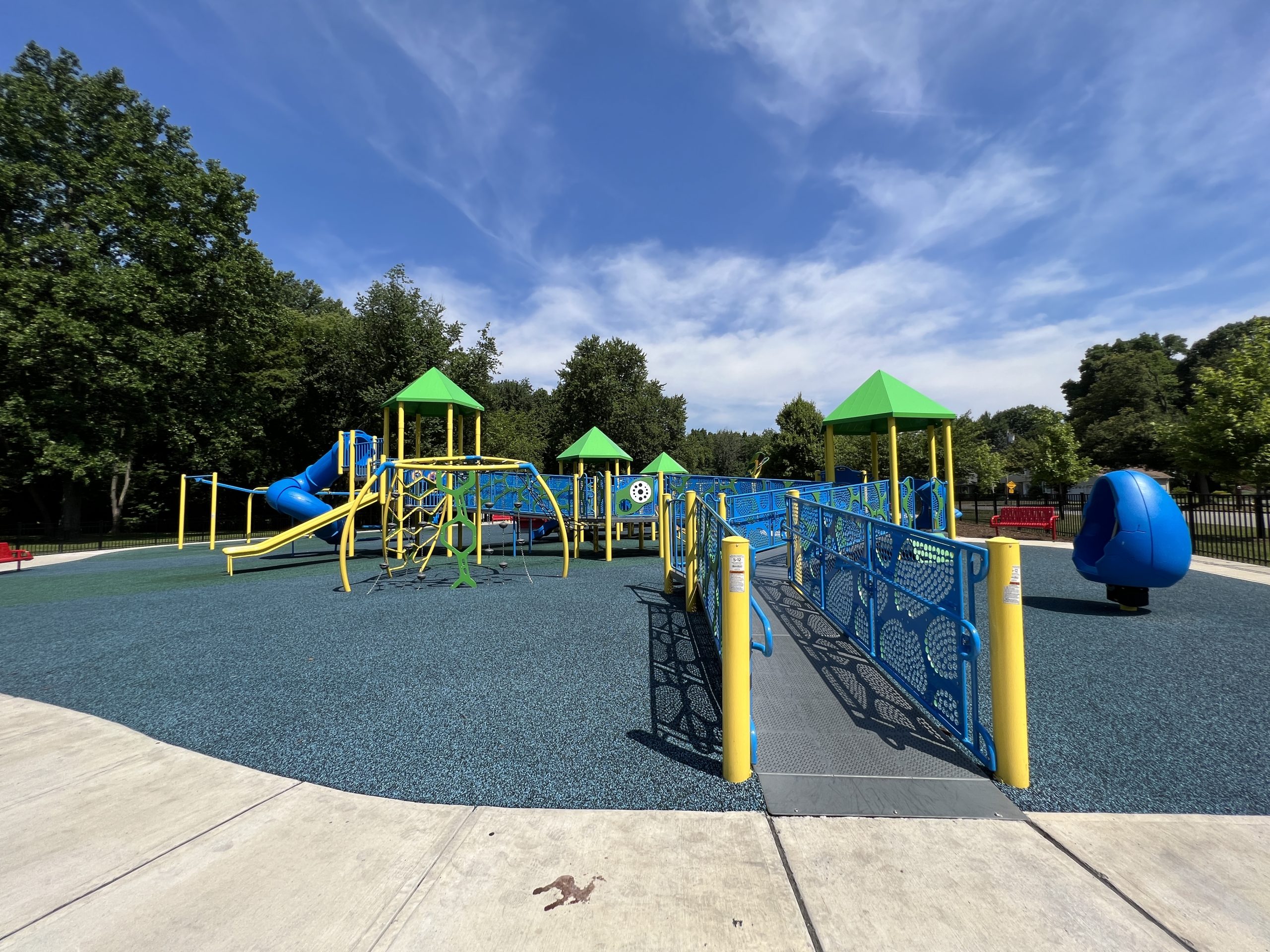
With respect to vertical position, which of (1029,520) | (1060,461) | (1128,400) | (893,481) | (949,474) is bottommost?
(1029,520)

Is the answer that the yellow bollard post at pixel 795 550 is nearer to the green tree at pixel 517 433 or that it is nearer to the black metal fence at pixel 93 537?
the green tree at pixel 517 433

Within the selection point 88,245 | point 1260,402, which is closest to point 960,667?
point 1260,402

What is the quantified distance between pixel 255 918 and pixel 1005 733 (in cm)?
387

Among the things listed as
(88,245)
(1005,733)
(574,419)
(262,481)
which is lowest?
(1005,733)

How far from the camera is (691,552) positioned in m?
7.84

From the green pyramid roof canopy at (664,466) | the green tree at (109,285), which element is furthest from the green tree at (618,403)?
the green tree at (109,285)

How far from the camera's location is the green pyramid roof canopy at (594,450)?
1734cm

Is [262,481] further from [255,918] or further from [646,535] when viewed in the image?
[255,918]

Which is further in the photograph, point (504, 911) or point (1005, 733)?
point (1005, 733)

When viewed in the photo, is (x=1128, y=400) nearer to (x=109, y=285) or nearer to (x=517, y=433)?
(x=517, y=433)

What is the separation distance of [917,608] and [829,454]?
11.2 meters

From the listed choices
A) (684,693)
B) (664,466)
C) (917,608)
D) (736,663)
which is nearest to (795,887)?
(736,663)

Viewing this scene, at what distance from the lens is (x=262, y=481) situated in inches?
1226

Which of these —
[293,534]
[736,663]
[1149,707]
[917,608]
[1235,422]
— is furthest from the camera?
[1235,422]
